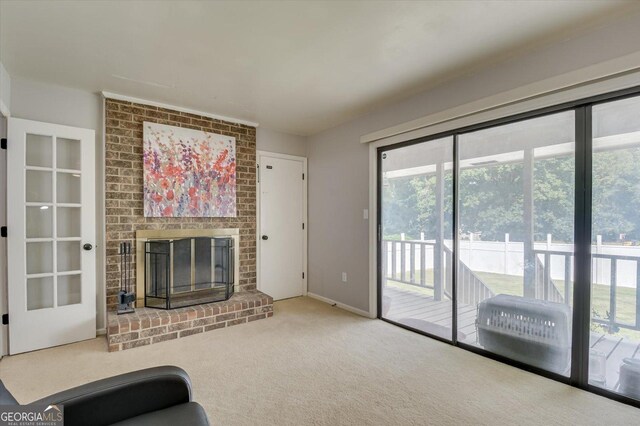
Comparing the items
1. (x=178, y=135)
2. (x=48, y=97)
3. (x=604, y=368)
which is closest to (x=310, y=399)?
(x=604, y=368)

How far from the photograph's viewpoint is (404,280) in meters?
3.48

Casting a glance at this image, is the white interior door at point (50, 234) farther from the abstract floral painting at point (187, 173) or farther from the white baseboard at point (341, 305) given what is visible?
the white baseboard at point (341, 305)

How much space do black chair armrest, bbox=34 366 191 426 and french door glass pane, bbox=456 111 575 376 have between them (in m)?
2.49

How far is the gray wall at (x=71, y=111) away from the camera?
2.88 m

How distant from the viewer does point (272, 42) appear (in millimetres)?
2256

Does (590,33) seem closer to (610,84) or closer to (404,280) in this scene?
(610,84)

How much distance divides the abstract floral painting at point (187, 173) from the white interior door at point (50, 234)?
54 cm

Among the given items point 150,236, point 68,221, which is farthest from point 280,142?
point 68,221

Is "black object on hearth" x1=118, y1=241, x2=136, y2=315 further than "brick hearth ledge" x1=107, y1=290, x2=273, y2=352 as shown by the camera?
Yes

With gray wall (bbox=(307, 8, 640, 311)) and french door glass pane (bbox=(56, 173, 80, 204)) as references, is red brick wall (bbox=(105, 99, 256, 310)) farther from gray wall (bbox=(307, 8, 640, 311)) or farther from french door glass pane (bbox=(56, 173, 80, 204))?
gray wall (bbox=(307, 8, 640, 311))

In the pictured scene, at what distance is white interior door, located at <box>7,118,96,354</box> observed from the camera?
109 inches

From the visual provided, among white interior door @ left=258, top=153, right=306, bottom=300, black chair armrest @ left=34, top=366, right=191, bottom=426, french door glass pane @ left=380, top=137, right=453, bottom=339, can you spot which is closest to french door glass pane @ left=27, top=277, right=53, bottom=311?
white interior door @ left=258, top=153, right=306, bottom=300

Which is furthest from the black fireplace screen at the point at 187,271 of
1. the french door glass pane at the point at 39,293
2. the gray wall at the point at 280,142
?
the gray wall at the point at 280,142

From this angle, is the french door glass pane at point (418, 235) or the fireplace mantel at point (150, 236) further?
the fireplace mantel at point (150, 236)
